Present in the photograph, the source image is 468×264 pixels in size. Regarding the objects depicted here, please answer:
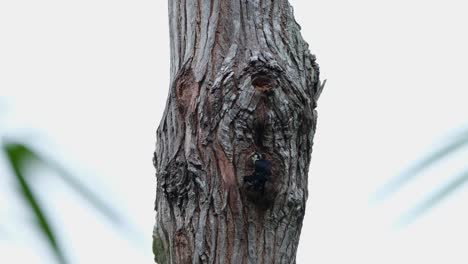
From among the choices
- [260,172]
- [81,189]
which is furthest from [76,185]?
[260,172]

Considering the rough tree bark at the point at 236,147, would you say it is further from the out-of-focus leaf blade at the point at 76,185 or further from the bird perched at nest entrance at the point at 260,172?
the out-of-focus leaf blade at the point at 76,185

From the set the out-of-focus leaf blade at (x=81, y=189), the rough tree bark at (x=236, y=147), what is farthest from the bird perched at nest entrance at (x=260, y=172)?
the out-of-focus leaf blade at (x=81, y=189)

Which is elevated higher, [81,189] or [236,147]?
[236,147]

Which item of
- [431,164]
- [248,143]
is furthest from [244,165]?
[431,164]

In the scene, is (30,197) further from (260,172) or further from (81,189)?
(260,172)

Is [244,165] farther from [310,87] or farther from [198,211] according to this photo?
[310,87]

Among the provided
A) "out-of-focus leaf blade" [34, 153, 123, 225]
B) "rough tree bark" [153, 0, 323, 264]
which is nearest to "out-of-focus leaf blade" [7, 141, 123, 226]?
"out-of-focus leaf blade" [34, 153, 123, 225]
